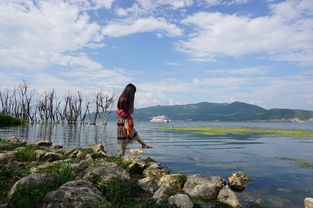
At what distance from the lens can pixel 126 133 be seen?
1109 cm

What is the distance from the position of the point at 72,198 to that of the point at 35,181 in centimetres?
126

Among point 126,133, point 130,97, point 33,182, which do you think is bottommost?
point 33,182

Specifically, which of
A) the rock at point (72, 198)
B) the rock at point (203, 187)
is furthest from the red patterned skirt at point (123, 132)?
the rock at point (72, 198)

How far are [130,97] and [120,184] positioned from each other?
4.97 metres

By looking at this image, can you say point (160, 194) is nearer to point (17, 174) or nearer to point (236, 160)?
point (17, 174)

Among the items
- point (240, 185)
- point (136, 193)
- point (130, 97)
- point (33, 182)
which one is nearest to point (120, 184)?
point (136, 193)

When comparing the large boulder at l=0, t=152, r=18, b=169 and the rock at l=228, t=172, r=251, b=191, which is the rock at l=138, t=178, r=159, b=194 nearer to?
the rock at l=228, t=172, r=251, b=191

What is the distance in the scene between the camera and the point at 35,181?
592 centimetres

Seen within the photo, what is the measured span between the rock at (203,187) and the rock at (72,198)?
3054 millimetres

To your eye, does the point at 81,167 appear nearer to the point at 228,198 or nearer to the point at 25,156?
the point at 228,198

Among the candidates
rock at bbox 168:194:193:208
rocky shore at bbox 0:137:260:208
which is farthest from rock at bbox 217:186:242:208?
rock at bbox 168:194:193:208

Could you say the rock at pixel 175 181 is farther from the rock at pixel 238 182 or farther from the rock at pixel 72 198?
the rock at pixel 72 198

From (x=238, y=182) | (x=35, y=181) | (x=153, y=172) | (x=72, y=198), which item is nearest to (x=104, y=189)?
(x=72, y=198)

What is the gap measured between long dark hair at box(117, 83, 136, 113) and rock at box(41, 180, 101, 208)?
5486mm
